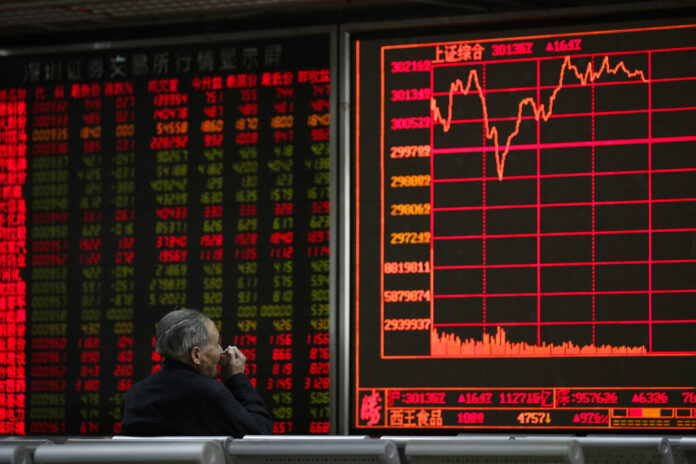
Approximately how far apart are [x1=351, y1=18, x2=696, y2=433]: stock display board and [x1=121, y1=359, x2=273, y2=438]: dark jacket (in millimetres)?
1390

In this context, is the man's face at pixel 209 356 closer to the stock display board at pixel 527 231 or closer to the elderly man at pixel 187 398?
the elderly man at pixel 187 398

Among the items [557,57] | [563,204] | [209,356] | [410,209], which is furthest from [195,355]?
[557,57]

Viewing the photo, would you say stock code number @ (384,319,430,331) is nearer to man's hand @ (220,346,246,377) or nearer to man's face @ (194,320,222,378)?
man's hand @ (220,346,246,377)

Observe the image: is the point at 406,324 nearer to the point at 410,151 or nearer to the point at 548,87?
the point at 410,151

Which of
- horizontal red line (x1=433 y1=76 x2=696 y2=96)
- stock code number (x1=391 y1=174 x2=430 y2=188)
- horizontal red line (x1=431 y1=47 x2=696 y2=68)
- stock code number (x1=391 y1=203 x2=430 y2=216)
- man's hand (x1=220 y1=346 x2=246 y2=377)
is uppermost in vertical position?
horizontal red line (x1=431 y1=47 x2=696 y2=68)

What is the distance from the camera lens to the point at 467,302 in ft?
14.1

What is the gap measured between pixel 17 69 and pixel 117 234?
95 cm

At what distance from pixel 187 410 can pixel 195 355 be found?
20cm

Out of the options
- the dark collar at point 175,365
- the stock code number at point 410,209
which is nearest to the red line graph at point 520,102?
the stock code number at point 410,209

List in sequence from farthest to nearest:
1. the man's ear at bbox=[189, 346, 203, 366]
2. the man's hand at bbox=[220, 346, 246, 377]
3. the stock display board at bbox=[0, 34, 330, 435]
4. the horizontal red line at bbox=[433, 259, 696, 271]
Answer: the stock display board at bbox=[0, 34, 330, 435], the horizontal red line at bbox=[433, 259, 696, 271], the man's hand at bbox=[220, 346, 246, 377], the man's ear at bbox=[189, 346, 203, 366]

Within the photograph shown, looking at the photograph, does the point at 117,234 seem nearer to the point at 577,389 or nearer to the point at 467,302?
the point at 467,302

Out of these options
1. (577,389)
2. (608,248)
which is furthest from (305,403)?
(608,248)

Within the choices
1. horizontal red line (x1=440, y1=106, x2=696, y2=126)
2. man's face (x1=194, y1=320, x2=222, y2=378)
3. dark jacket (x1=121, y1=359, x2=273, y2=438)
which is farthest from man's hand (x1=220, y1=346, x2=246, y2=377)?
A: horizontal red line (x1=440, y1=106, x2=696, y2=126)

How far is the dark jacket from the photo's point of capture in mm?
3025
